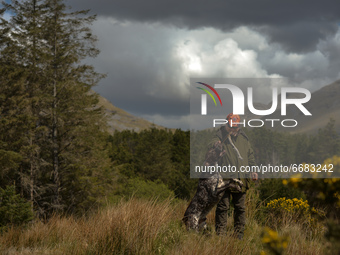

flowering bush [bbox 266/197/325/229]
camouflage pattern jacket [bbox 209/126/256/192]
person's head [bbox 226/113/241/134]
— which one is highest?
person's head [bbox 226/113/241/134]

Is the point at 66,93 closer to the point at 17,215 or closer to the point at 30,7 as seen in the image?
the point at 30,7

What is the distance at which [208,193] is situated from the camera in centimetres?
569

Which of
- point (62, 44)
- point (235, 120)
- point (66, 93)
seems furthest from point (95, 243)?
point (62, 44)

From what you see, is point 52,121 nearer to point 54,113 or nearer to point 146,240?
point 54,113

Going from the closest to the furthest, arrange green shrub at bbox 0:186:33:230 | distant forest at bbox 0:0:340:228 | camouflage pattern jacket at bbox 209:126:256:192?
1. camouflage pattern jacket at bbox 209:126:256:192
2. green shrub at bbox 0:186:33:230
3. distant forest at bbox 0:0:340:228

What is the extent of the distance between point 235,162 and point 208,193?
0.62 m

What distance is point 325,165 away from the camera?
2346mm

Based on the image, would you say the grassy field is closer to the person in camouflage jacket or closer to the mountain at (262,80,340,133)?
the person in camouflage jacket

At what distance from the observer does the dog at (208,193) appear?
221 inches

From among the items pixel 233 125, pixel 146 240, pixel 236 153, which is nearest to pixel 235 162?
pixel 236 153

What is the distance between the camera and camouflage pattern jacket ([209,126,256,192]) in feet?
18.7

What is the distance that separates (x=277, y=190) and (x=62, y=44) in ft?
73.8

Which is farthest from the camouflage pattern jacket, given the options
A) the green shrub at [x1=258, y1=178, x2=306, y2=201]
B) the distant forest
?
the distant forest

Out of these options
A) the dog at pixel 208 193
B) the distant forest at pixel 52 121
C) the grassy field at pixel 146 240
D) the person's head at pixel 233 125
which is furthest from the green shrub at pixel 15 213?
the distant forest at pixel 52 121
